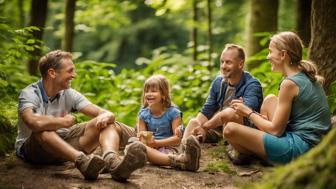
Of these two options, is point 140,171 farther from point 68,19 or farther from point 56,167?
point 68,19

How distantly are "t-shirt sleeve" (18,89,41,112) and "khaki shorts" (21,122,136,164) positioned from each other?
11.4 inches

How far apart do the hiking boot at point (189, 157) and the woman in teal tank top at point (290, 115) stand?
0.35m

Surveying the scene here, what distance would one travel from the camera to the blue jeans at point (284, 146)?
4.43 meters

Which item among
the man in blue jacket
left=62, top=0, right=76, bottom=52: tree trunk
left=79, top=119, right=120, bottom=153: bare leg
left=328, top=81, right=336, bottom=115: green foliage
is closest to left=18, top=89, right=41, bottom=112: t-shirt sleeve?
left=79, top=119, right=120, bottom=153: bare leg

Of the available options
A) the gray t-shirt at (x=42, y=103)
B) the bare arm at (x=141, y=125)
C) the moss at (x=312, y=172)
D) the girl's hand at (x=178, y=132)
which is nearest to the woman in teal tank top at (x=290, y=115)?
the girl's hand at (x=178, y=132)

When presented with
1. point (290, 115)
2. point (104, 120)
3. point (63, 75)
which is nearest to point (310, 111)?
point (290, 115)

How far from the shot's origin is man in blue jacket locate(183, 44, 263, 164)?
17.0 feet

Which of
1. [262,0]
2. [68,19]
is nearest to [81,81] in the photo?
[68,19]

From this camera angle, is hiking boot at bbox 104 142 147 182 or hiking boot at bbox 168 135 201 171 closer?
hiking boot at bbox 104 142 147 182

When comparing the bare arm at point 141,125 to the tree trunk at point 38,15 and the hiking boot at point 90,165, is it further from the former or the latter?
the tree trunk at point 38,15

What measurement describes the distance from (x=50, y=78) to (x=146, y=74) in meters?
5.32

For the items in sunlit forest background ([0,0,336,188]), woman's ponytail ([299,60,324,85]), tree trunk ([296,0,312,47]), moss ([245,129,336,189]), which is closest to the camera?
moss ([245,129,336,189])

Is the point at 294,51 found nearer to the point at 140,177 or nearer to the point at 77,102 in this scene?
the point at 140,177

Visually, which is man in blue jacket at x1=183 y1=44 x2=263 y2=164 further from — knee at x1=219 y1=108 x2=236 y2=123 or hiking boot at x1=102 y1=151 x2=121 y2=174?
hiking boot at x1=102 y1=151 x2=121 y2=174
